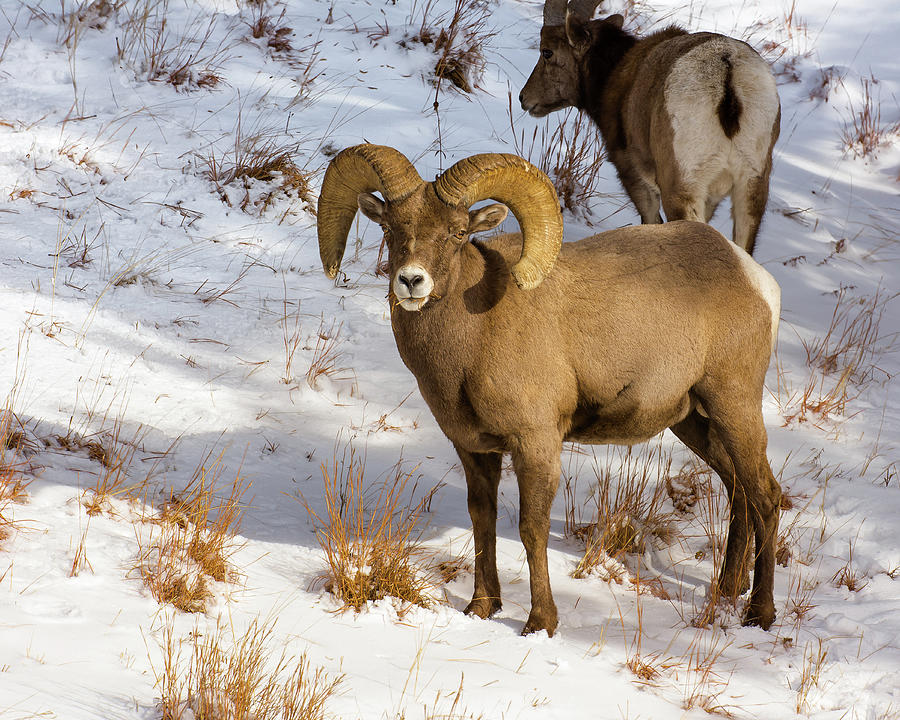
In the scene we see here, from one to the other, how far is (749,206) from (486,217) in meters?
3.55

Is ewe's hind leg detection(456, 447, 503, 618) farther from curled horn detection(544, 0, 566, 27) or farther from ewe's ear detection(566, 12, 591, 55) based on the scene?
curled horn detection(544, 0, 566, 27)

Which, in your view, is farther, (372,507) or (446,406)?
(372,507)

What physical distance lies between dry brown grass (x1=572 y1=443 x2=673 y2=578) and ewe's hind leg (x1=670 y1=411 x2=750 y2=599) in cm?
44

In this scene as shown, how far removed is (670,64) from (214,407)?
4.61m

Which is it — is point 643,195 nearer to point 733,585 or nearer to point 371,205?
point 733,585

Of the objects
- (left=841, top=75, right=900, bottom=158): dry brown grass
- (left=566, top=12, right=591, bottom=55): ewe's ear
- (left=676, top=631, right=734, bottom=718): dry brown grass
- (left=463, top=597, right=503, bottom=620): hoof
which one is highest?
(left=566, top=12, right=591, bottom=55): ewe's ear

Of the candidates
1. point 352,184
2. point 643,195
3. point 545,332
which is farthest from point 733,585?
point 643,195

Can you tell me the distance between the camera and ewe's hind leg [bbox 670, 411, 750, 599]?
517 cm

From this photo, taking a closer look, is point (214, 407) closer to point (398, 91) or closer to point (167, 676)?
point (167, 676)

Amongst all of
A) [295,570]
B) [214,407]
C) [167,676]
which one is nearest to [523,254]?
[295,570]

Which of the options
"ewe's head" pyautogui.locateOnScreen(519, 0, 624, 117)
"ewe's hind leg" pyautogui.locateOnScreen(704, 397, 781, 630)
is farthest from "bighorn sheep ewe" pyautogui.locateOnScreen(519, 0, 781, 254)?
"ewe's hind leg" pyautogui.locateOnScreen(704, 397, 781, 630)

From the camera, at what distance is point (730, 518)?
17.3ft

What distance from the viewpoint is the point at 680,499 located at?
241 inches

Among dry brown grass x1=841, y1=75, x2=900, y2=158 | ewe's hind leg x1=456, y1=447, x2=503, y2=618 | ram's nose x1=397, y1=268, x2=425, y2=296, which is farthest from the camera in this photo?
dry brown grass x1=841, y1=75, x2=900, y2=158
